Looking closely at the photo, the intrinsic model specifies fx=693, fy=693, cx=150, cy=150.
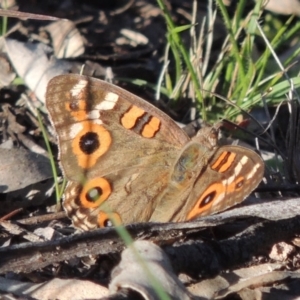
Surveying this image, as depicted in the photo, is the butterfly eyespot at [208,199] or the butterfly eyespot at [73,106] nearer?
the butterfly eyespot at [208,199]

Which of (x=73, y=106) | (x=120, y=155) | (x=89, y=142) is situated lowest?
(x=120, y=155)

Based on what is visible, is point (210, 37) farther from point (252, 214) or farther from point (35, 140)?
point (252, 214)

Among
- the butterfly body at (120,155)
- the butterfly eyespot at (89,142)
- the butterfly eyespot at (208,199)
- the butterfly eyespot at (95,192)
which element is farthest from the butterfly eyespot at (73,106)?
the butterfly eyespot at (208,199)

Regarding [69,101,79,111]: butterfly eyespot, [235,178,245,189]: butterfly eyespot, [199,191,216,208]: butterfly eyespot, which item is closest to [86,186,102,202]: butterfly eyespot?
[69,101,79,111]: butterfly eyespot

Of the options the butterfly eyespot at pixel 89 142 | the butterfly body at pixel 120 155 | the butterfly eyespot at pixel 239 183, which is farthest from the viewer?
the butterfly eyespot at pixel 89 142

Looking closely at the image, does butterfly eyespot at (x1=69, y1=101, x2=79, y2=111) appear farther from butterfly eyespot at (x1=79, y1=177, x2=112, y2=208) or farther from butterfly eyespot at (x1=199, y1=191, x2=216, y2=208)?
butterfly eyespot at (x1=199, y1=191, x2=216, y2=208)

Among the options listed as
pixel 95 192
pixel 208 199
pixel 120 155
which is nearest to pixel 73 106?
pixel 120 155

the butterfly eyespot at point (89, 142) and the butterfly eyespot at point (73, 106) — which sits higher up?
the butterfly eyespot at point (73, 106)

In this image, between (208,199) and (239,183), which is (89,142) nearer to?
(208,199)

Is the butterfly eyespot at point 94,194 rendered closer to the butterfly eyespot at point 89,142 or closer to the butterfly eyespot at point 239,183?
the butterfly eyespot at point 89,142
